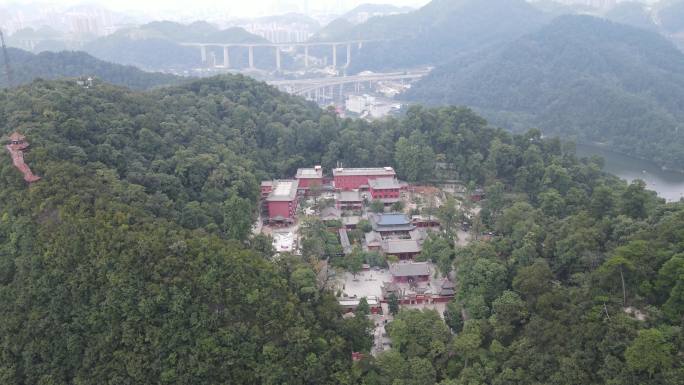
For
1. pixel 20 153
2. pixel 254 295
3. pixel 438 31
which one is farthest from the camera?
pixel 438 31

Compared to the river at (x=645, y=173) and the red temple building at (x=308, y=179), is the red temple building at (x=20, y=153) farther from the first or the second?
the river at (x=645, y=173)

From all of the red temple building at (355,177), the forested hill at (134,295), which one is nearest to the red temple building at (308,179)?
the red temple building at (355,177)

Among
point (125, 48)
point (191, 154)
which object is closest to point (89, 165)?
point (191, 154)

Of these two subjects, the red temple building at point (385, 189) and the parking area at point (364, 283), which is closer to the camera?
the parking area at point (364, 283)

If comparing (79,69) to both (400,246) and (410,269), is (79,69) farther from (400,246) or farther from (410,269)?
(410,269)

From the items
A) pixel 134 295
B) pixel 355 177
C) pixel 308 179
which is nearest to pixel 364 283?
pixel 134 295

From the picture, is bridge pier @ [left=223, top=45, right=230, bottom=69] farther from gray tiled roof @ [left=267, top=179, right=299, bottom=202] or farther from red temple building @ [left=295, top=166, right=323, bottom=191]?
gray tiled roof @ [left=267, top=179, right=299, bottom=202]

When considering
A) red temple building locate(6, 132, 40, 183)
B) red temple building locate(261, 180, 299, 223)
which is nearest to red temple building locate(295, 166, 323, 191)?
red temple building locate(261, 180, 299, 223)
